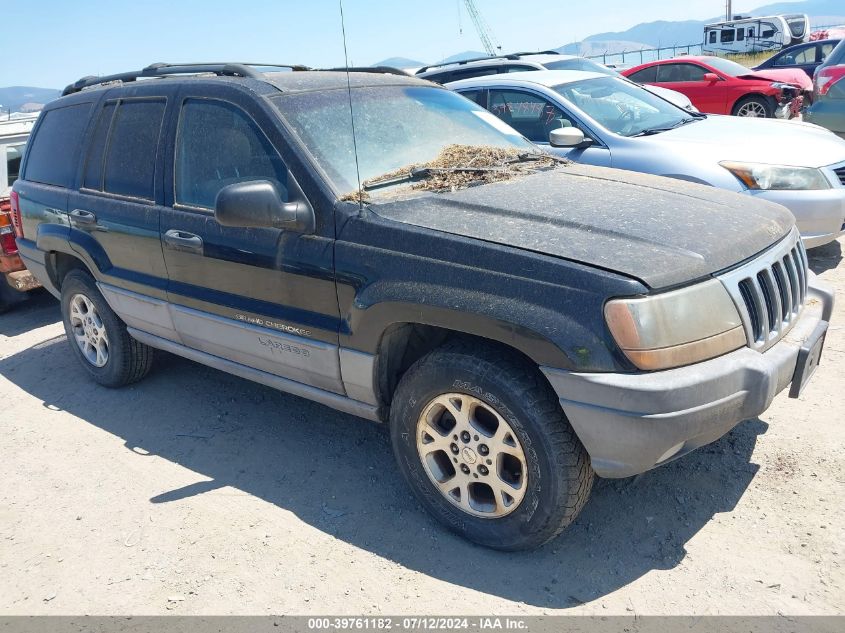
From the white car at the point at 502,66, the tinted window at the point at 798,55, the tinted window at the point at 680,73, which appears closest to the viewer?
the white car at the point at 502,66

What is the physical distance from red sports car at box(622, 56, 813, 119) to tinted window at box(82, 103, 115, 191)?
1157 centimetres

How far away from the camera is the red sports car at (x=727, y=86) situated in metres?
13.1

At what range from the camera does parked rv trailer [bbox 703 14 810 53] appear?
92.4 ft

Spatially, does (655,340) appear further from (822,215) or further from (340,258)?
(822,215)

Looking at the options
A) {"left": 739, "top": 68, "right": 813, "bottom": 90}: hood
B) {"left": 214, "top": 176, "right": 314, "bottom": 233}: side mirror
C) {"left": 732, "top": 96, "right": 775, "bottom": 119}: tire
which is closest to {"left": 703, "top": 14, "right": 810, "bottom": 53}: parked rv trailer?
{"left": 739, "top": 68, "right": 813, "bottom": 90}: hood

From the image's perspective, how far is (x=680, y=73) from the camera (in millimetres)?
→ 14016

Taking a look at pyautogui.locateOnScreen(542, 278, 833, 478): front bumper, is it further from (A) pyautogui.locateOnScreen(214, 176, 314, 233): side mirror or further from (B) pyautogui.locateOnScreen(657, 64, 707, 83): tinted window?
(B) pyautogui.locateOnScreen(657, 64, 707, 83): tinted window

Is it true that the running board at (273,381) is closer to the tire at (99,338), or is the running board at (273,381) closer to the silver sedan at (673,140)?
the tire at (99,338)

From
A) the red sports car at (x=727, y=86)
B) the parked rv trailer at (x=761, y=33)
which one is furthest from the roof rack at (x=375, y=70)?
the parked rv trailer at (x=761, y=33)

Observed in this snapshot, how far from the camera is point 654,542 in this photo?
2975 millimetres

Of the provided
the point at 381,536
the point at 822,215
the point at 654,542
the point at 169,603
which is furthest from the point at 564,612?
the point at 822,215

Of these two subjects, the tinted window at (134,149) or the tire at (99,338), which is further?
the tire at (99,338)

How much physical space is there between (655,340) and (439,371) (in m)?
0.85

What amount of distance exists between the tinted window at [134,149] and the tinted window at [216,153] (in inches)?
10.4
